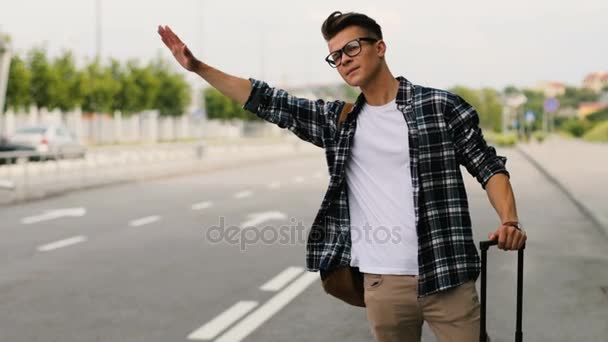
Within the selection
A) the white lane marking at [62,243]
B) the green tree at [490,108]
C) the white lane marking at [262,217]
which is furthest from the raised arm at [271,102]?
the green tree at [490,108]

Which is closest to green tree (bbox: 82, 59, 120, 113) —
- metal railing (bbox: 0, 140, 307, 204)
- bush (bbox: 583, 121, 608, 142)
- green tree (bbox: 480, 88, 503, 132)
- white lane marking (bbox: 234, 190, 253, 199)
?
metal railing (bbox: 0, 140, 307, 204)

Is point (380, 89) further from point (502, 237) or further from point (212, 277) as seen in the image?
point (212, 277)

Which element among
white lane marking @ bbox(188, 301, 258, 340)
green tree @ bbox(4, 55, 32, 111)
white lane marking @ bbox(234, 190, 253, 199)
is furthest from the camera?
green tree @ bbox(4, 55, 32, 111)

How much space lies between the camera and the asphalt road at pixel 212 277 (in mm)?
6102

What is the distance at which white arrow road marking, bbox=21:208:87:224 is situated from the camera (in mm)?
13727

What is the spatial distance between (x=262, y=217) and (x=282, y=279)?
218 inches

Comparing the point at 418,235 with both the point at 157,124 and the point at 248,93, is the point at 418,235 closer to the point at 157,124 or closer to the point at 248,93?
the point at 248,93

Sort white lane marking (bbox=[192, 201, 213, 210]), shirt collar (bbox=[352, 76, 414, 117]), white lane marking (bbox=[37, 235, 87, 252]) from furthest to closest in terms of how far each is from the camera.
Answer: white lane marking (bbox=[192, 201, 213, 210]) → white lane marking (bbox=[37, 235, 87, 252]) → shirt collar (bbox=[352, 76, 414, 117])

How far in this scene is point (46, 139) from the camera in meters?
31.0

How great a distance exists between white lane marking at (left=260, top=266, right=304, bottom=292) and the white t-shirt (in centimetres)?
485

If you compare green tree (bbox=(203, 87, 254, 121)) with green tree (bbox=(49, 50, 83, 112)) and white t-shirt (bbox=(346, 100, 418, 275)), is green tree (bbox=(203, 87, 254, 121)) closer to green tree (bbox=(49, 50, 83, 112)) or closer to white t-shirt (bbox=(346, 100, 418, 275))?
green tree (bbox=(49, 50, 83, 112))

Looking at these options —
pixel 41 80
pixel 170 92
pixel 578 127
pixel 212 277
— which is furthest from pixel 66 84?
pixel 578 127

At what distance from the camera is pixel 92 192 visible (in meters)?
19.7

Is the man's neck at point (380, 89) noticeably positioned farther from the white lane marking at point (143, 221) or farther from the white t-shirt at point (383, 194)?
the white lane marking at point (143, 221)
